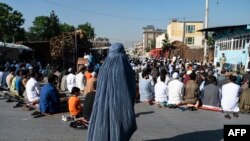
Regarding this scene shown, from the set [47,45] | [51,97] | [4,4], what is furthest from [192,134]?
[4,4]

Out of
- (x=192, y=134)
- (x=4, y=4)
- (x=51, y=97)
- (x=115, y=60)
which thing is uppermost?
(x=4, y=4)

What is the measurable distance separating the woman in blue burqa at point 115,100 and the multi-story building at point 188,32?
72.3 m

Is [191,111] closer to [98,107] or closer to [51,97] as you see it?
[51,97]

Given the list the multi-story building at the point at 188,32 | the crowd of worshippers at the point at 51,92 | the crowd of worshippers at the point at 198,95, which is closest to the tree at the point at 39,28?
the multi-story building at the point at 188,32

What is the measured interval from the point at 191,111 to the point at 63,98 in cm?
411

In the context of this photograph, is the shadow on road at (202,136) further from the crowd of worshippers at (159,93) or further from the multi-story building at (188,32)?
the multi-story building at (188,32)

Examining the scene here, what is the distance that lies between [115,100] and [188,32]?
7649cm

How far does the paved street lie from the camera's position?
770 centimetres

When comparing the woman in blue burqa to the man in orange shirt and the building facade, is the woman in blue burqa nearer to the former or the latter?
the man in orange shirt

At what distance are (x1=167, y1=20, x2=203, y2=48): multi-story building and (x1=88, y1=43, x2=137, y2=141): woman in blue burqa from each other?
72.3m

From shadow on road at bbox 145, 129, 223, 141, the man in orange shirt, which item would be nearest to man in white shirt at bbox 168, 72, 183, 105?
shadow on road at bbox 145, 129, 223, 141

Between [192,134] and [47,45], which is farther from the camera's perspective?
[47,45]

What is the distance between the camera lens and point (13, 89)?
1316 centimetres

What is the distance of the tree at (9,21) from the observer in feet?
145
